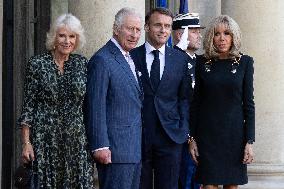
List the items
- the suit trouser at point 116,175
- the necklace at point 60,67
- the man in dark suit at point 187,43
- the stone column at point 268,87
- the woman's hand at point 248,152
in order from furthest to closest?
the stone column at point 268,87
the man in dark suit at point 187,43
the woman's hand at point 248,152
the suit trouser at point 116,175
the necklace at point 60,67

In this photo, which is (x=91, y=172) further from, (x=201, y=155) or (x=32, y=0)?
(x=32, y=0)

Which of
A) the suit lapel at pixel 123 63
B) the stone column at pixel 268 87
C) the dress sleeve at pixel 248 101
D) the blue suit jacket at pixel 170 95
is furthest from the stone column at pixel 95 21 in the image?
the stone column at pixel 268 87

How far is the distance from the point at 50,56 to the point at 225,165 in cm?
199

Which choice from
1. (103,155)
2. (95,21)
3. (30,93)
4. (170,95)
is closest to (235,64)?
(170,95)

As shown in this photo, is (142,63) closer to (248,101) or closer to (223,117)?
(223,117)

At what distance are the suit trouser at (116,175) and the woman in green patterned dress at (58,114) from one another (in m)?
0.16

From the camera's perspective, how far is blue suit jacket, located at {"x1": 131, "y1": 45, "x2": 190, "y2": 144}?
26.2ft

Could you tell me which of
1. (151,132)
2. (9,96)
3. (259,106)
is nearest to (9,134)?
(9,96)

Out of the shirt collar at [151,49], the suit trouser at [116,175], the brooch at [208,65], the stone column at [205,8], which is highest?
the stone column at [205,8]

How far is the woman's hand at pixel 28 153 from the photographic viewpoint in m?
7.14

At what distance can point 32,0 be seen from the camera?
10438mm

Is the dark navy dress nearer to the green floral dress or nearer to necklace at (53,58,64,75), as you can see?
the green floral dress

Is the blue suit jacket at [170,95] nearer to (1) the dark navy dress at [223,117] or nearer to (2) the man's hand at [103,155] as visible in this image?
(1) the dark navy dress at [223,117]

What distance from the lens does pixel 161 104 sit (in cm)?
800
